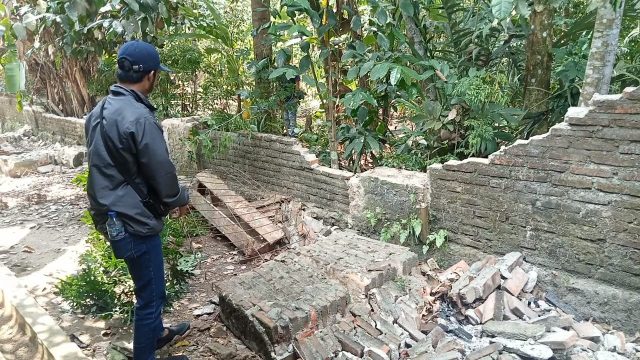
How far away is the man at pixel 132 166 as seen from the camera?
8.24 ft

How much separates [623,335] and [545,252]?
0.73m

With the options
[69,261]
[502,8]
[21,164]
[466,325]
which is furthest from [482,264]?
[21,164]

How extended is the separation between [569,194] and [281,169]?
2945mm

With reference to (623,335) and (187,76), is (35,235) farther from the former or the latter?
(623,335)

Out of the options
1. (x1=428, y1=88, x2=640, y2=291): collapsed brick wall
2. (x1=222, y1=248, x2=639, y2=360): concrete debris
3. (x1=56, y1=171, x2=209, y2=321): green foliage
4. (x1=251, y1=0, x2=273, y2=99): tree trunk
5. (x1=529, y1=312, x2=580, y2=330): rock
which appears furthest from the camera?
(x1=251, y1=0, x2=273, y2=99): tree trunk

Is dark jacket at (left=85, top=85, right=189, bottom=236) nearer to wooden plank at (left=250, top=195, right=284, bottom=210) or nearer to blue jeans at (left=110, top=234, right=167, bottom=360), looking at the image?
blue jeans at (left=110, top=234, right=167, bottom=360)

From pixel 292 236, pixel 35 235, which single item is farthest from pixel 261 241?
pixel 35 235

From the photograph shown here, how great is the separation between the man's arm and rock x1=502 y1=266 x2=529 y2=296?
2461 millimetres

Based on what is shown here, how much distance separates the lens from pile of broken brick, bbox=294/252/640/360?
123 inches

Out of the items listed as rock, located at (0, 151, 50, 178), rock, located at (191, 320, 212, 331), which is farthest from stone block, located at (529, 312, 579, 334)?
rock, located at (0, 151, 50, 178)

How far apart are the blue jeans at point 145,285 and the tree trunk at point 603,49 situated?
10.6 feet

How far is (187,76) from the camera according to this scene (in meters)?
6.64

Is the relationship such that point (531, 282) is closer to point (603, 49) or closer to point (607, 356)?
point (607, 356)

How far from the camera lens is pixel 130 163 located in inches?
101
